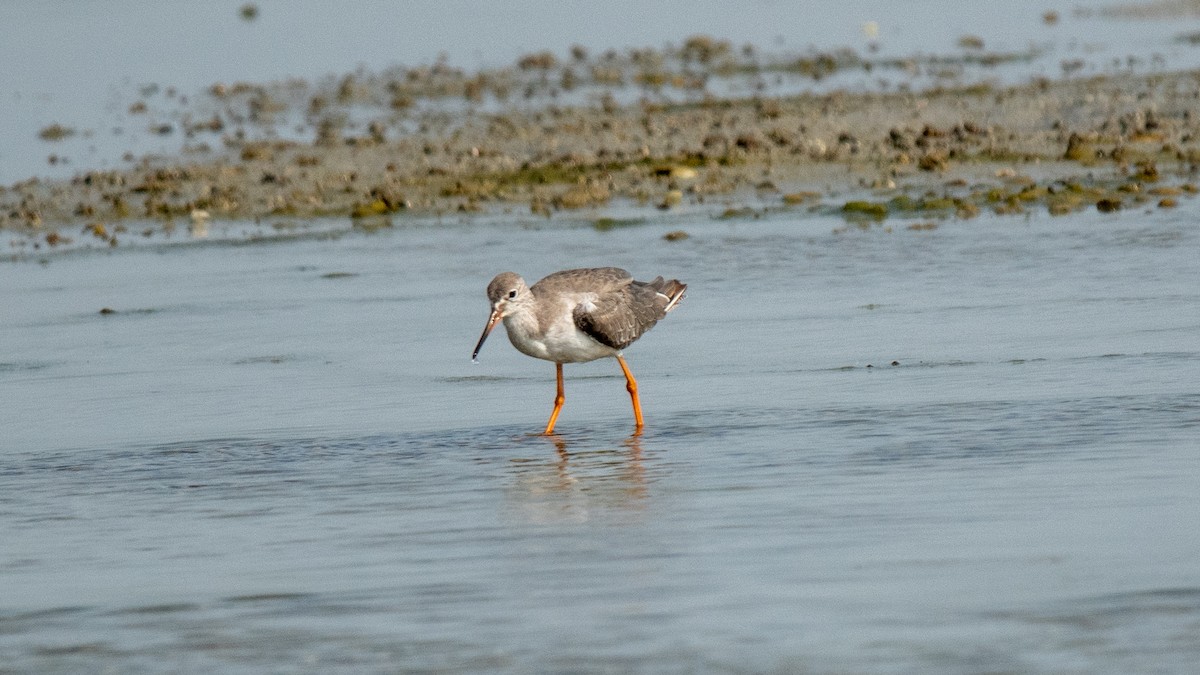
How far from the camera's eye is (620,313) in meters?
11.8

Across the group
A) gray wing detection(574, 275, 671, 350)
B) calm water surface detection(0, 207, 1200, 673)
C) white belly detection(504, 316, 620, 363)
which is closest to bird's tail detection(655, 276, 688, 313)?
gray wing detection(574, 275, 671, 350)

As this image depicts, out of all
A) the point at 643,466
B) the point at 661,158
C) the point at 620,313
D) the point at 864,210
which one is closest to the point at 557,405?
the point at 620,313

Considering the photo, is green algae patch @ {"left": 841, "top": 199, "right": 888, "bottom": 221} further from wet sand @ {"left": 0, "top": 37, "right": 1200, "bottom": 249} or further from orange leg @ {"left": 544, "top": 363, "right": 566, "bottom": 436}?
orange leg @ {"left": 544, "top": 363, "right": 566, "bottom": 436}

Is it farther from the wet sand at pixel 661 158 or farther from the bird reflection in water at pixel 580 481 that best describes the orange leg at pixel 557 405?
the wet sand at pixel 661 158

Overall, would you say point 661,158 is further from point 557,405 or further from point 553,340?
point 557,405

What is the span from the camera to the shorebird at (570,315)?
11.4 m

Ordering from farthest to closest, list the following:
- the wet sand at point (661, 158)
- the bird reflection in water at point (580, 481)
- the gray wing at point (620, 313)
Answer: the wet sand at point (661, 158) → the gray wing at point (620, 313) → the bird reflection in water at point (580, 481)

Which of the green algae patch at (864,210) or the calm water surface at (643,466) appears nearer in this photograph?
the calm water surface at (643,466)

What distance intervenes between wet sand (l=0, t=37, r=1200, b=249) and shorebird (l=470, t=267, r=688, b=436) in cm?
612

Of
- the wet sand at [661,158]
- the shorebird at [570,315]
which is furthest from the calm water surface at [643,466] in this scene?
the wet sand at [661,158]

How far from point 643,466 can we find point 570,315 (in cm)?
201

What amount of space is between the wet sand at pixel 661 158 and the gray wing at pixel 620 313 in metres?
5.77

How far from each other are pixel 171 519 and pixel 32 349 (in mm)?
5653

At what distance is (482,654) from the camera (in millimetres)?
6719
